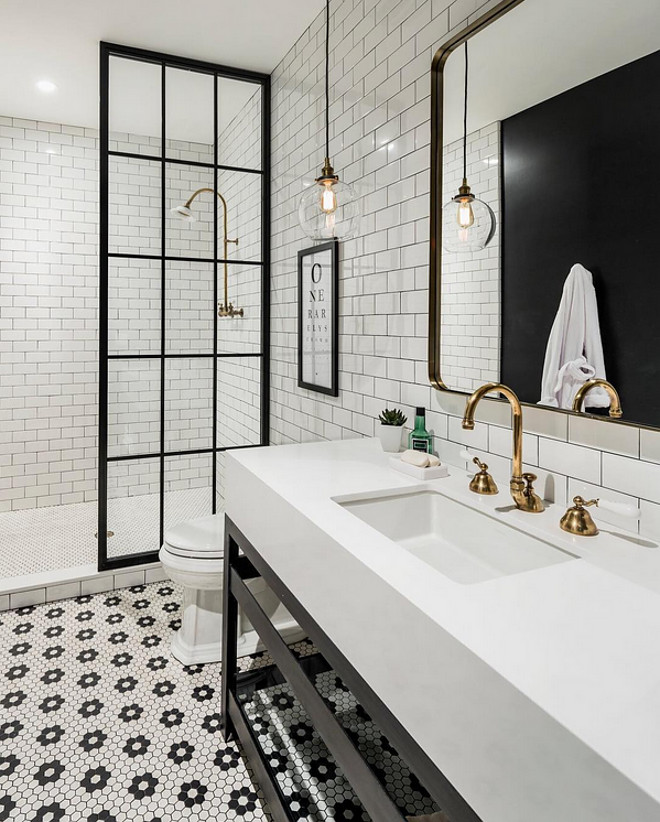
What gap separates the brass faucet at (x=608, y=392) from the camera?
1.15 m

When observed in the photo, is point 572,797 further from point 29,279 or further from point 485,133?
point 29,279

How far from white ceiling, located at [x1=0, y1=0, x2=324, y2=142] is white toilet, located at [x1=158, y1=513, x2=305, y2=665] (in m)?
2.05

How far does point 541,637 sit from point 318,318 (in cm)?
198

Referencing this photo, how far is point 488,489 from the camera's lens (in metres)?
1.37

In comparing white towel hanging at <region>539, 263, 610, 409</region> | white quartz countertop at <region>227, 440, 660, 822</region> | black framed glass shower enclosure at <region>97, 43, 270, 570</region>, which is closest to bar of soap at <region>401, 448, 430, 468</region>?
white quartz countertop at <region>227, 440, 660, 822</region>

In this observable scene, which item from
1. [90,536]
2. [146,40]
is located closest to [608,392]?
[146,40]

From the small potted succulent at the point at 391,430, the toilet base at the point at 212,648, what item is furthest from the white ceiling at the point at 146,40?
the toilet base at the point at 212,648

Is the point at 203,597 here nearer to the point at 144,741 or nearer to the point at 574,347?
the point at 144,741

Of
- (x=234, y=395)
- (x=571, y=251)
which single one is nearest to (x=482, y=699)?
(x=571, y=251)

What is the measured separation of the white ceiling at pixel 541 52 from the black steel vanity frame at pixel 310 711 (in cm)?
125

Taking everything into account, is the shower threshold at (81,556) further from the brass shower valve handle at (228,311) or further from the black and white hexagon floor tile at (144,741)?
the brass shower valve handle at (228,311)

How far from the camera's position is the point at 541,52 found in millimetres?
1325

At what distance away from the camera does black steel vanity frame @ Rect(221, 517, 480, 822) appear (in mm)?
802

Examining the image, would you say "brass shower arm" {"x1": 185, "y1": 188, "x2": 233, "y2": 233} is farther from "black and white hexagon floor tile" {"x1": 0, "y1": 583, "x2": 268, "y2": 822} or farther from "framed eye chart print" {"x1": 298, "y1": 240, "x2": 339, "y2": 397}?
"black and white hexagon floor tile" {"x1": 0, "y1": 583, "x2": 268, "y2": 822}
